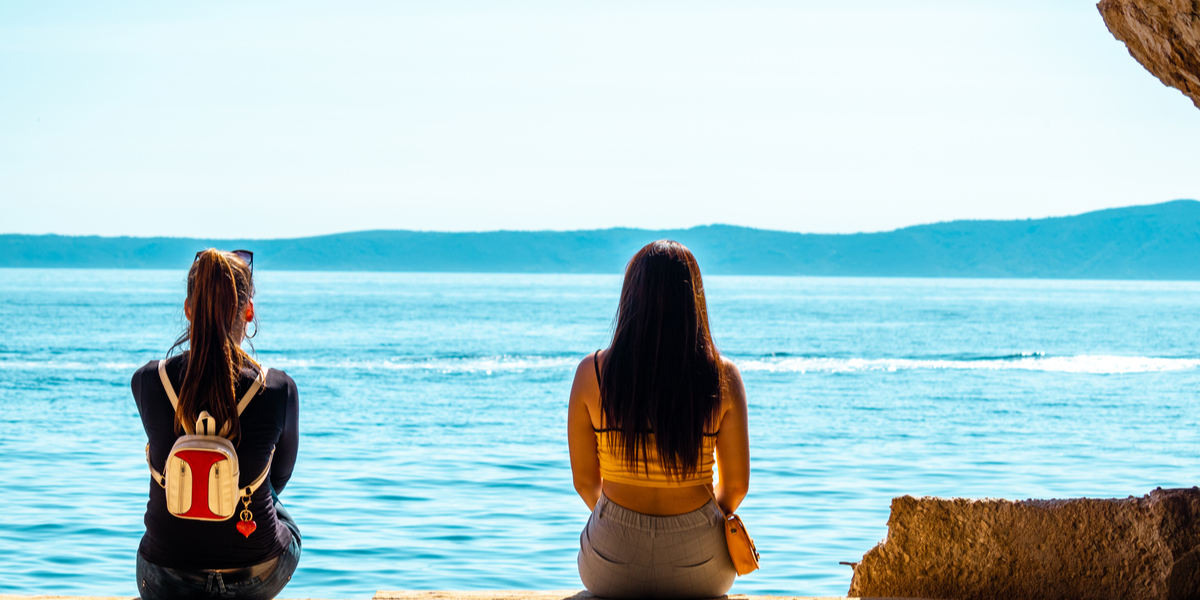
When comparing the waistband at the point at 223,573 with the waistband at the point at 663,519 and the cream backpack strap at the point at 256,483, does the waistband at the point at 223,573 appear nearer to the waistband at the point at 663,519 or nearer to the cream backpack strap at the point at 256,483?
the cream backpack strap at the point at 256,483

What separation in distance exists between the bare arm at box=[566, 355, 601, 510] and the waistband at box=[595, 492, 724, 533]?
0.08 m

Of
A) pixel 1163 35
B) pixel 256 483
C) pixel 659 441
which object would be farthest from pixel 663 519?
pixel 1163 35

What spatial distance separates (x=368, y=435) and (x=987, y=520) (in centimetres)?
1203

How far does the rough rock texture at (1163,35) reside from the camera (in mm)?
3232

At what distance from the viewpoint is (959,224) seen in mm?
192750

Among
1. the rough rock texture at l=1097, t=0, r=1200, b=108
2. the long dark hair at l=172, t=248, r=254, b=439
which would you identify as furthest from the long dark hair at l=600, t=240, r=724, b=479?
the rough rock texture at l=1097, t=0, r=1200, b=108

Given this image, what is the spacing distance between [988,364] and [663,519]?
92.9 feet

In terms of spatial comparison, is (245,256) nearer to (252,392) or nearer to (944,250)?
(252,392)

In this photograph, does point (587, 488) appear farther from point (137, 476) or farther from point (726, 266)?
point (726, 266)

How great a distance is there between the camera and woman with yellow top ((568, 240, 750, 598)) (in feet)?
9.44

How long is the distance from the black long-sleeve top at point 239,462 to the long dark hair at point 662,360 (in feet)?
2.94

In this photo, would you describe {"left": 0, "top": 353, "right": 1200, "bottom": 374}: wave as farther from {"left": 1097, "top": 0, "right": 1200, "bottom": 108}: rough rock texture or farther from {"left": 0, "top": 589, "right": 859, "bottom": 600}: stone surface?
{"left": 1097, "top": 0, "right": 1200, "bottom": 108}: rough rock texture

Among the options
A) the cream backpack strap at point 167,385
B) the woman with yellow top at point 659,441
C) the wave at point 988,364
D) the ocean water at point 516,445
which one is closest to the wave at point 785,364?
the wave at point 988,364

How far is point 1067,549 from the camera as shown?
3.46 m
